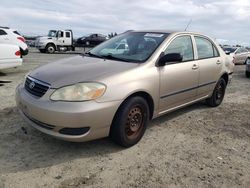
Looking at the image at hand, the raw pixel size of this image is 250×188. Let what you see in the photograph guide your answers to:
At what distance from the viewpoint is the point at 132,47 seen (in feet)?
15.2

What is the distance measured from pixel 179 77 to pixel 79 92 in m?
1.88

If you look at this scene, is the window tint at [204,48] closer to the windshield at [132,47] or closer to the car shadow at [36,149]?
the windshield at [132,47]

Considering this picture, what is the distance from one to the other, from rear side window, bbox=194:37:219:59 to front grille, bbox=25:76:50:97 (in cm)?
298

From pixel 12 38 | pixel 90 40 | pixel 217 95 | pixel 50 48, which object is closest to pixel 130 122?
pixel 217 95

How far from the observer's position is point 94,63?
414 centimetres

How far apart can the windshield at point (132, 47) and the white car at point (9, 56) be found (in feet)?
16.4

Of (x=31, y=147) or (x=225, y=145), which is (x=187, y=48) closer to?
(x=225, y=145)

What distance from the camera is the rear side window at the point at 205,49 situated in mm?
5387

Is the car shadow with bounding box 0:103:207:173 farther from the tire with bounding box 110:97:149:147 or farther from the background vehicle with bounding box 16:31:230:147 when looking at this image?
the background vehicle with bounding box 16:31:230:147

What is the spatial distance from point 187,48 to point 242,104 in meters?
2.55

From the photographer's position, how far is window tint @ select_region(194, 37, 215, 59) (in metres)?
5.38

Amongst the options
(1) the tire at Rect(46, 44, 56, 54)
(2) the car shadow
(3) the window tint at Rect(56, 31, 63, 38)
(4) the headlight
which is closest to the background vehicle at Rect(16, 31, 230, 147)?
(4) the headlight

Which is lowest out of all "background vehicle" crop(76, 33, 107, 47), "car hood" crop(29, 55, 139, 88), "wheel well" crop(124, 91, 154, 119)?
"wheel well" crop(124, 91, 154, 119)

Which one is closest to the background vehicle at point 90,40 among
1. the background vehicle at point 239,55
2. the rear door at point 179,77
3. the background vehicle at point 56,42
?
the background vehicle at point 56,42
